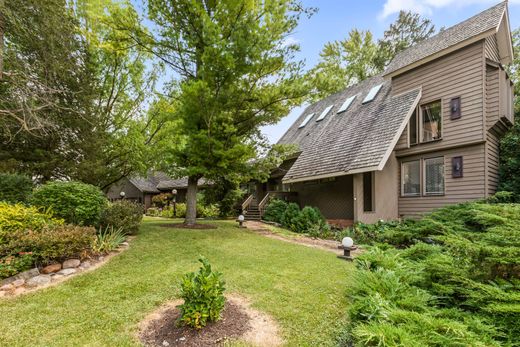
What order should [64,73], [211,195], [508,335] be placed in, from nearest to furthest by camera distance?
[508,335], [64,73], [211,195]

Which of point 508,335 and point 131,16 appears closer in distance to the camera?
point 508,335

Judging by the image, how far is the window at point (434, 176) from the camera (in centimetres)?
1024

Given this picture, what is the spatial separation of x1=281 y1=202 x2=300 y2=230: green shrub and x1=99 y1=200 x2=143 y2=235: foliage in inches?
250

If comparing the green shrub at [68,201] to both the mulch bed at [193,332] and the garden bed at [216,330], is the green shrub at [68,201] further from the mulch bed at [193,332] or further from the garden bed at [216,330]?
the mulch bed at [193,332]

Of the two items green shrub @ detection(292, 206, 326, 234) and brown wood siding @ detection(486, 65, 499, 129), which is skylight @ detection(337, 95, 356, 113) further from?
green shrub @ detection(292, 206, 326, 234)

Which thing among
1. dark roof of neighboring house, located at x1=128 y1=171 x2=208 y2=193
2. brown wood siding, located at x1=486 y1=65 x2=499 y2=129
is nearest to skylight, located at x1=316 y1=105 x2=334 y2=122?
brown wood siding, located at x1=486 y1=65 x2=499 y2=129

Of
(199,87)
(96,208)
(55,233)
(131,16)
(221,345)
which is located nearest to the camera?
(221,345)

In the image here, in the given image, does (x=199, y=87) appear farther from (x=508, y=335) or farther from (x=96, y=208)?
(x=508, y=335)

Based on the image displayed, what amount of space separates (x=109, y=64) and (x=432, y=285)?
16763 millimetres

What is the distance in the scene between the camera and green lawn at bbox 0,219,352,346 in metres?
3.31

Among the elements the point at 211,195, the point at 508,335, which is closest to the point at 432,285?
the point at 508,335

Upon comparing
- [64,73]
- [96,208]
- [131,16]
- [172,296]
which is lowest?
[172,296]

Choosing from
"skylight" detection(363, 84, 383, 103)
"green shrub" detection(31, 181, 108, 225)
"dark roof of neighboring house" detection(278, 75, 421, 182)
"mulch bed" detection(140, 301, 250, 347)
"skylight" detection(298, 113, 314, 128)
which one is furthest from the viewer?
"skylight" detection(298, 113, 314, 128)

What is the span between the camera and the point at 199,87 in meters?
8.39
